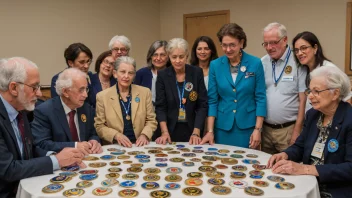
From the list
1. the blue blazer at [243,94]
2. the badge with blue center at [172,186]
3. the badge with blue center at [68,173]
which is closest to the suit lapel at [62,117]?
the badge with blue center at [68,173]

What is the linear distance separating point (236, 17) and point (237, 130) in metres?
4.42

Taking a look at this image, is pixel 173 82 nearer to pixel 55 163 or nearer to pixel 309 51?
pixel 309 51

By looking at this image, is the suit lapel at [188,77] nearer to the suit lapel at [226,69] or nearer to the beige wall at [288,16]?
the suit lapel at [226,69]

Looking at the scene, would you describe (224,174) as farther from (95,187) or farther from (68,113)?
(68,113)

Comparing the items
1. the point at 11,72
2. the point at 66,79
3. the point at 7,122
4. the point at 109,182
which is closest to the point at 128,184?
the point at 109,182

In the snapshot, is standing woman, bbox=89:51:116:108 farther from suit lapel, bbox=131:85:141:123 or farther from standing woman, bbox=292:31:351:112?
standing woman, bbox=292:31:351:112

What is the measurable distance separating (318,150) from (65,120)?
1885 mm

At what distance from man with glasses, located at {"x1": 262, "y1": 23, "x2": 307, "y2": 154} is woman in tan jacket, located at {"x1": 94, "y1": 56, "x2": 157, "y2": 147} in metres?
1.17

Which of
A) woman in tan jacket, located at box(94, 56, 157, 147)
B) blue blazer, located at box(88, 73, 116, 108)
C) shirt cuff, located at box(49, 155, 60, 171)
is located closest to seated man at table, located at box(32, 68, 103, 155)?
woman in tan jacket, located at box(94, 56, 157, 147)

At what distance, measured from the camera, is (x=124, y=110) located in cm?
291

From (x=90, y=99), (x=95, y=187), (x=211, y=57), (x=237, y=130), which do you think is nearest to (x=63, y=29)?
(x=90, y=99)

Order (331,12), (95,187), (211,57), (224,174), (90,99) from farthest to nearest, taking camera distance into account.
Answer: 1. (331,12)
2. (211,57)
3. (90,99)
4. (224,174)
5. (95,187)

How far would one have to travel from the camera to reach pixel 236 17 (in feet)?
22.3

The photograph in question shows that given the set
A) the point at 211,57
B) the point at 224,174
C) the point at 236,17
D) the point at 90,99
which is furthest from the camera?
the point at 236,17
